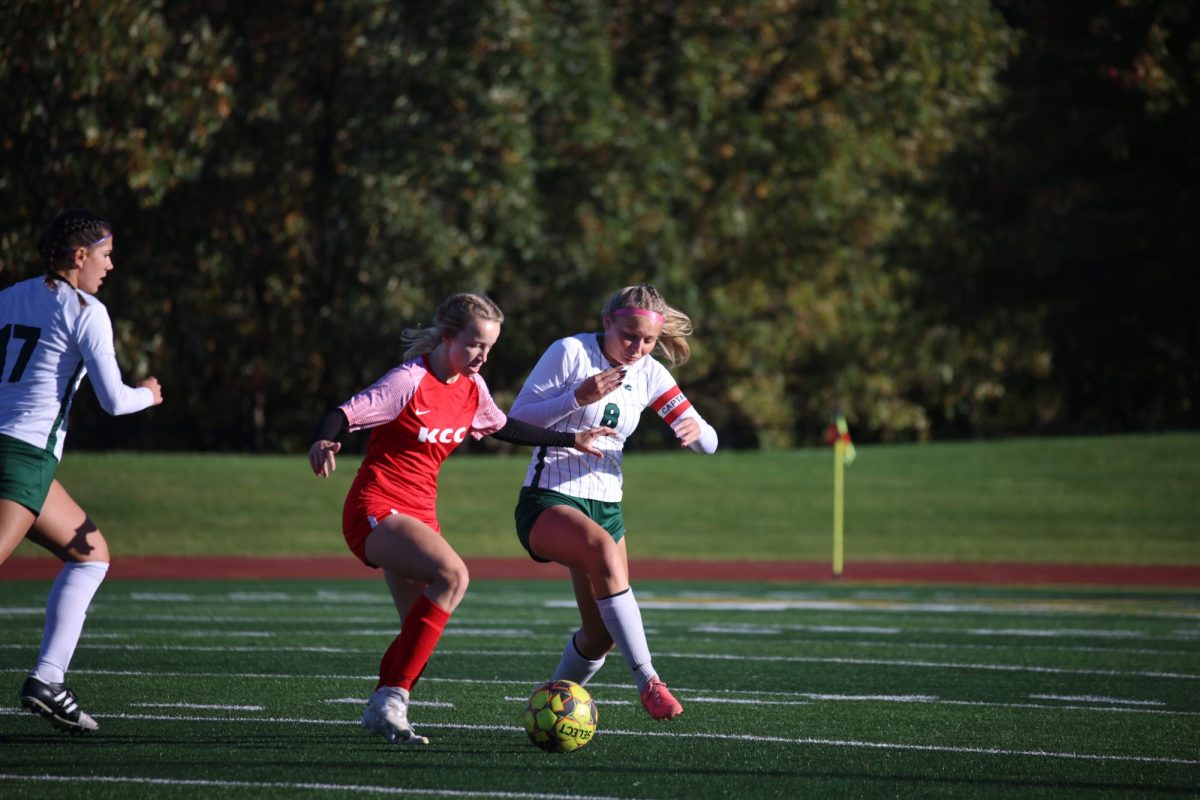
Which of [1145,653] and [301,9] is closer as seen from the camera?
[1145,653]

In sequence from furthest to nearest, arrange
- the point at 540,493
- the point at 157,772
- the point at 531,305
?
the point at 531,305 < the point at 540,493 < the point at 157,772

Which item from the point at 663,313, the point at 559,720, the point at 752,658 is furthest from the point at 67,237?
the point at 752,658

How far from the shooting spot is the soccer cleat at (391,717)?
680 cm

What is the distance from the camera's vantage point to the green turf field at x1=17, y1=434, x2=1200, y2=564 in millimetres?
25312

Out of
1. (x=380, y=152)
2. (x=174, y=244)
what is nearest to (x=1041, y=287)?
(x=380, y=152)

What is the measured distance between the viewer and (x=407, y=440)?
23.3 feet

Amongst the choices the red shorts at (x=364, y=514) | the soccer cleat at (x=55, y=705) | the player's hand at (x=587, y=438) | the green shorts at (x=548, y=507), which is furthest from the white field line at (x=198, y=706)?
the player's hand at (x=587, y=438)

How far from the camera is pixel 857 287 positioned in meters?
33.8

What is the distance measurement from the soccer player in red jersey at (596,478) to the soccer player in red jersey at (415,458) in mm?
216

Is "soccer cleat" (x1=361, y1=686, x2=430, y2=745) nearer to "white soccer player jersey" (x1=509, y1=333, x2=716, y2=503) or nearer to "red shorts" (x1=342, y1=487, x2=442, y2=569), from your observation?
"red shorts" (x1=342, y1=487, x2=442, y2=569)

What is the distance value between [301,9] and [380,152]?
3647mm

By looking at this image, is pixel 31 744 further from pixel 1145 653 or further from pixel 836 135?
pixel 836 135

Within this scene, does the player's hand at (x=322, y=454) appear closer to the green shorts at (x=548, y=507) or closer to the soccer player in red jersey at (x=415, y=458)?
the soccer player in red jersey at (x=415, y=458)

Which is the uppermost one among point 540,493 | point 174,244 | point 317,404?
point 174,244
